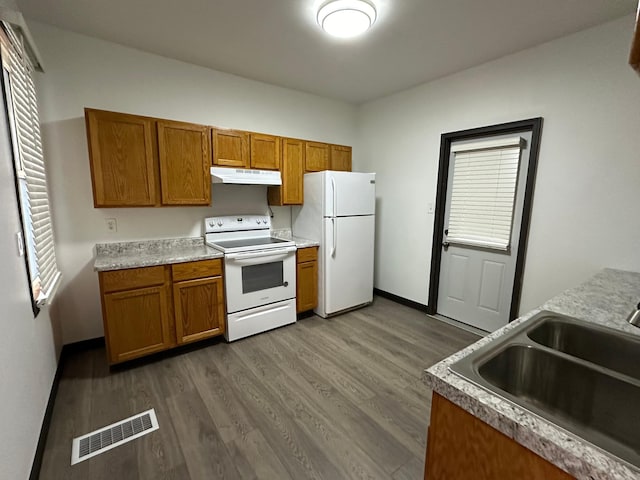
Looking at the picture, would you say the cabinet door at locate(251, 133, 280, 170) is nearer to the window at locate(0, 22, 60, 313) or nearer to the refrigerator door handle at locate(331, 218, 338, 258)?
the refrigerator door handle at locate(331, 218, 338, 258)

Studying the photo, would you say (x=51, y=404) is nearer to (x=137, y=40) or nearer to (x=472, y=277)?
(x=137, y=40)

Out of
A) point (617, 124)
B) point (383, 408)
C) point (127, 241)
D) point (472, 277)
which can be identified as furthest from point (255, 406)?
point (617, 124)

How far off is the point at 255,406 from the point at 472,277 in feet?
7.99

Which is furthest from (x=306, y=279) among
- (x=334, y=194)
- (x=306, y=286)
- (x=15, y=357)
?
(x=15, y=357)

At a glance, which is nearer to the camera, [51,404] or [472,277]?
[51,404]

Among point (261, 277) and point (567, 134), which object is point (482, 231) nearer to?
point (567, 134)

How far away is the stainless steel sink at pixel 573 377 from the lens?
87 centimetres

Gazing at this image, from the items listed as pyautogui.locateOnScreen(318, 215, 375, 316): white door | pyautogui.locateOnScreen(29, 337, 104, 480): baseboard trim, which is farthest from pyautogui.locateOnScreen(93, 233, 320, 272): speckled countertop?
pyautogui.locateOnScreen(29, 337, 104, 480): baseboard trim


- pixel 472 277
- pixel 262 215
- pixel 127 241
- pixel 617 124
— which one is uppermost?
pixel 617 124

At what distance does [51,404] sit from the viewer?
1.93 metres

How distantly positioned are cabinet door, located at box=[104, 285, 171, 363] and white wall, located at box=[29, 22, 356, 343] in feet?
1.99

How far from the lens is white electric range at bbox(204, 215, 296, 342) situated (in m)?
2.76

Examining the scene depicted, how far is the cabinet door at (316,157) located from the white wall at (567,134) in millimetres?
1069

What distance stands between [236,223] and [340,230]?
1152 mm
